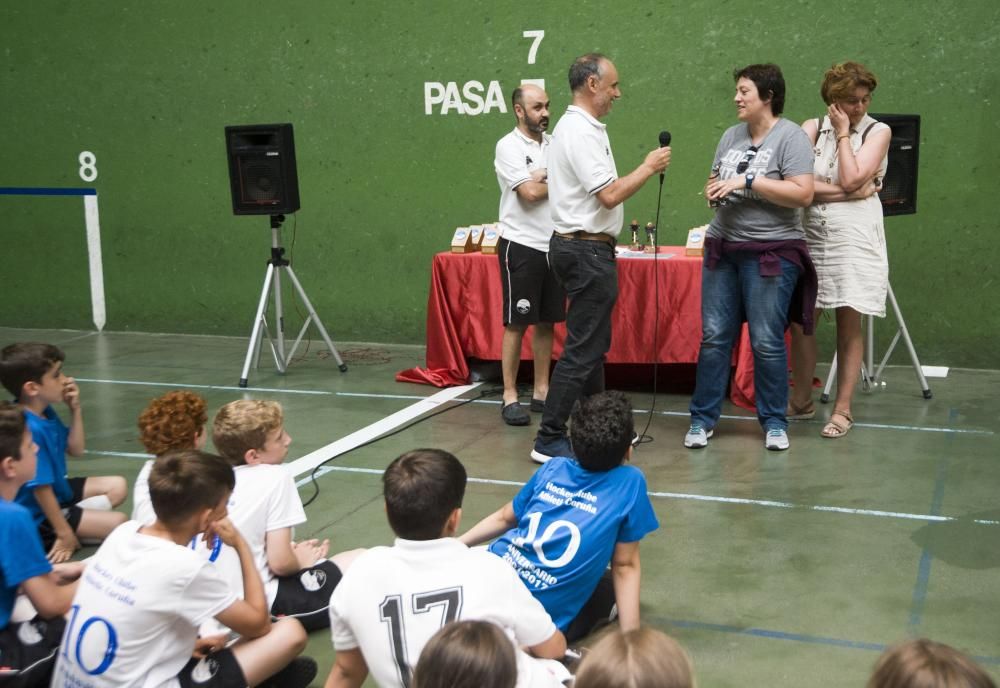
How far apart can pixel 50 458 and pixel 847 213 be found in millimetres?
3622

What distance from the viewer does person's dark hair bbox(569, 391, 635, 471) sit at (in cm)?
296

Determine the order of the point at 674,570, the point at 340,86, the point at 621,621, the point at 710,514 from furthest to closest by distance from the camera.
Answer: the point at 340,86
the point at 710,514
the point at 674,570
the point at 621,621

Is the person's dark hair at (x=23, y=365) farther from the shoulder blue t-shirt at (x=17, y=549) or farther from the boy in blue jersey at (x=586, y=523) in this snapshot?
the boy in blue jersey at (x=586, y=523)

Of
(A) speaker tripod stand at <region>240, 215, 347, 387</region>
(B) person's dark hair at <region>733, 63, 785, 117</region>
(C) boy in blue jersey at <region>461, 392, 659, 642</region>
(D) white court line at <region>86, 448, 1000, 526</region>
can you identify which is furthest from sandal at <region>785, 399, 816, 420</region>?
(C) boy in blue jersey at <region>461, 392, 659, 642</region>

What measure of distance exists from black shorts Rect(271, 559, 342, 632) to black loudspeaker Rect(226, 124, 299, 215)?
392 cm

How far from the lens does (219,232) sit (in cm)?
835

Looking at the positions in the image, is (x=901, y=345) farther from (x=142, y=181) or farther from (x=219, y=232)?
(x=142, y=181)

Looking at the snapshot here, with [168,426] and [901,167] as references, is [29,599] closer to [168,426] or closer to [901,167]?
[168,426]

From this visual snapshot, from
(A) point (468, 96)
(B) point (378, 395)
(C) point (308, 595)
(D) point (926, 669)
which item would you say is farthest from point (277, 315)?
(D) point (926, 669)

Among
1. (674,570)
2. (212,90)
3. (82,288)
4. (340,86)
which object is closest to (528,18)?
(340,86)

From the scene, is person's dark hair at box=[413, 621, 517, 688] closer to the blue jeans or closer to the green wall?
the blue jeans

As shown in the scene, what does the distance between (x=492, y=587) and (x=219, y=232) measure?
6444 mm

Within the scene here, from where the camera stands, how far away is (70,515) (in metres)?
4.11

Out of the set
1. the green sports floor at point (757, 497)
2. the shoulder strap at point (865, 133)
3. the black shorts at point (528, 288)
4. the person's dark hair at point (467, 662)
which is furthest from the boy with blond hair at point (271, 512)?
the shoulder strap at point (865, 133)
